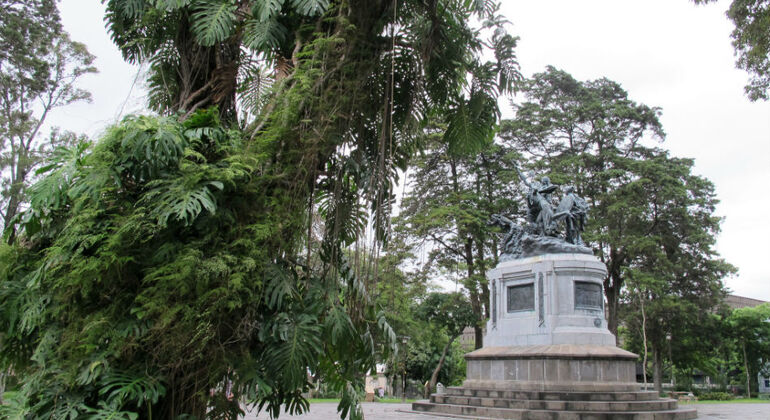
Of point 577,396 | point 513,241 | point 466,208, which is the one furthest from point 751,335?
point 577,396

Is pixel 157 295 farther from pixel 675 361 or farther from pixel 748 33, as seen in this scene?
pixel 675 361

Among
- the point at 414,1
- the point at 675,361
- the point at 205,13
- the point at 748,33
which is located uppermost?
the point at 748,33

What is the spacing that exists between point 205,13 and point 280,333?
1.48 meters

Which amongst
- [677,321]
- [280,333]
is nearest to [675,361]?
[677,321]

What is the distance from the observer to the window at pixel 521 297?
12.9 meters

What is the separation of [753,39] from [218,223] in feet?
31.0

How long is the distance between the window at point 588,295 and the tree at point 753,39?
485 cm

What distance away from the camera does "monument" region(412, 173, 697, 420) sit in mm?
10250

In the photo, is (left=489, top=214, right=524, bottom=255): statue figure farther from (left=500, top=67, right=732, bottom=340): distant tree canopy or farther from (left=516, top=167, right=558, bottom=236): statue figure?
(left=500, top=67, right=732, bottom=340): distant tree canopy

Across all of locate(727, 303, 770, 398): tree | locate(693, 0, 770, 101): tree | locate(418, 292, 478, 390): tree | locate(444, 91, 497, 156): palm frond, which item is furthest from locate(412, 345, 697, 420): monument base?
locate(727, 303, 770, 398): tree

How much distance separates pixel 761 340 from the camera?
3678 centimetres

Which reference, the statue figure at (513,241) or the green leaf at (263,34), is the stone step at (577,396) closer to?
the statue figure at (513,241)

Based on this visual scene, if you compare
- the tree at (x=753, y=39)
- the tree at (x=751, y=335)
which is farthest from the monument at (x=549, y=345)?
the tree at (x=751, y=335)

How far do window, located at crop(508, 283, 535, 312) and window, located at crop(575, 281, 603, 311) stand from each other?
0.98m
